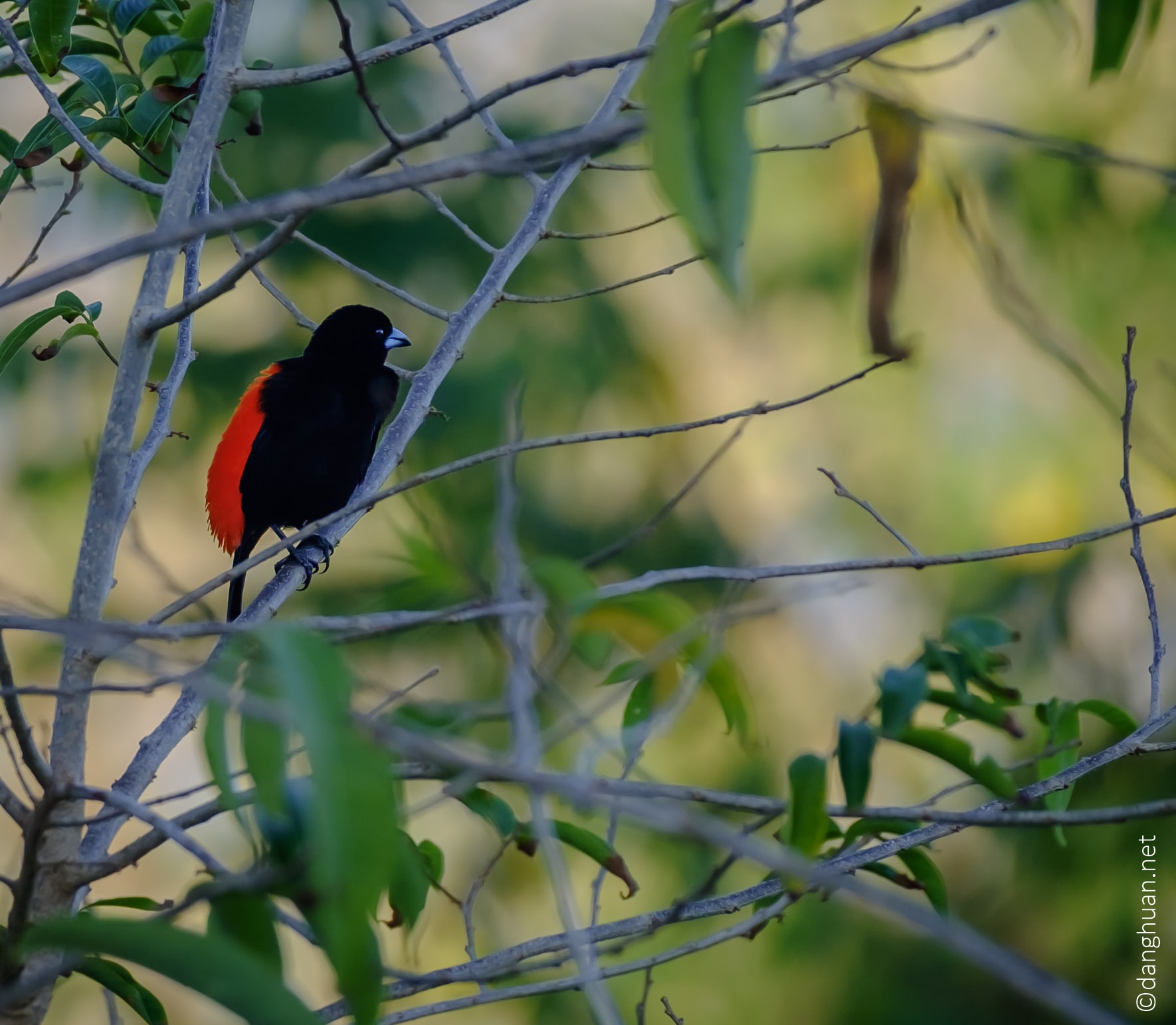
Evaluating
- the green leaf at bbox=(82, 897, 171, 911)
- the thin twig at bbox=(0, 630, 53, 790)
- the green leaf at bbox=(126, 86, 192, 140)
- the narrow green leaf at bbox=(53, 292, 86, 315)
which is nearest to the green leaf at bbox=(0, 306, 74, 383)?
the narrow green leaf at bbox=(53, 292, 86, 315)

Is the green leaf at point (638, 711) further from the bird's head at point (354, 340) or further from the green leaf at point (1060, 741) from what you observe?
the bird's head at point (354, 340)

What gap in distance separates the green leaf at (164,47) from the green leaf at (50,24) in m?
0.12

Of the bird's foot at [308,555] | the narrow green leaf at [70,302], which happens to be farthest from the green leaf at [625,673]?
the bird's foot at [308,555]

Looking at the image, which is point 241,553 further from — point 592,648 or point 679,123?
point 679,123

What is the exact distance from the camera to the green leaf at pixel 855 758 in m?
1.13

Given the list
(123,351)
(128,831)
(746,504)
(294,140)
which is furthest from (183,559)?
(123,351)

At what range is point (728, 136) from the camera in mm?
1014

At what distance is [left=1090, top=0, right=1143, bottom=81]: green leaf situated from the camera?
1.14 m

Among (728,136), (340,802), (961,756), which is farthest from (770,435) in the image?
(340,802)

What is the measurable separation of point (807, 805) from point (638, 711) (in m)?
0.33

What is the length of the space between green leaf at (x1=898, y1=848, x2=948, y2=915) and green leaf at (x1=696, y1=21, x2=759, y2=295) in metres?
0.92

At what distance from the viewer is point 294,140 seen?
605 centimetres

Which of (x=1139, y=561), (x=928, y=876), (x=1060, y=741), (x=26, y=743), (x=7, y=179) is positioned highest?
(x=7, y=179)

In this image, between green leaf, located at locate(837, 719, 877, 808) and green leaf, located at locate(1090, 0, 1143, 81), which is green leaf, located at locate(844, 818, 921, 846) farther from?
green leaf, located at locate(1090, 0, 1143, 81)
